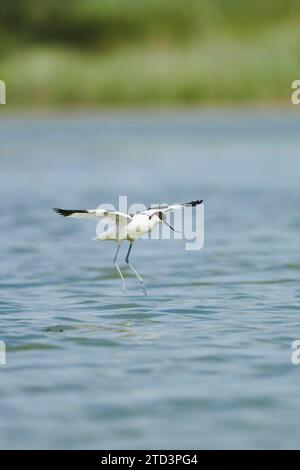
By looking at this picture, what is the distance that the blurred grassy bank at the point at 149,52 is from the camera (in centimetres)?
13850

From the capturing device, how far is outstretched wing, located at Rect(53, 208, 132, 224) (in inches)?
443

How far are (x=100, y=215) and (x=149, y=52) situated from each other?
508ft

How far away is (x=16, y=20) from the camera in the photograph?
174 metres

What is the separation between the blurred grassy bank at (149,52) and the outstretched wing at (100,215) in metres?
114

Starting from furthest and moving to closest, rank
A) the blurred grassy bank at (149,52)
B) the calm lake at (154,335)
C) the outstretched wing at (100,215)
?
the blurred grassy bank at (149,52)
the outstretched wing at (100,215)
the calm lake at (154,335)

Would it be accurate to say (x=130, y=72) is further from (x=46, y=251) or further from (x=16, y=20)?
(x=46, y=251)

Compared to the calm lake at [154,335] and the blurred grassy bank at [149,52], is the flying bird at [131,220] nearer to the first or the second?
the calm lake at [154,335]

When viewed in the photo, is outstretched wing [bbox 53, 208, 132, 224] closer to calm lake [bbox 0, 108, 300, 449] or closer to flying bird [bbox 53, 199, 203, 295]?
flying bird [bbox 53, 199, 203, 295]

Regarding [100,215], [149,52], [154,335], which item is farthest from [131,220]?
[149,52]

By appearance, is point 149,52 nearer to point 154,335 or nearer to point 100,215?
point 100,215

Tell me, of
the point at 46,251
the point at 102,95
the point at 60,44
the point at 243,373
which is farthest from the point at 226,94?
the point at 243,373

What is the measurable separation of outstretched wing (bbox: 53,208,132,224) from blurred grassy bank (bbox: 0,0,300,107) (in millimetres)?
114038

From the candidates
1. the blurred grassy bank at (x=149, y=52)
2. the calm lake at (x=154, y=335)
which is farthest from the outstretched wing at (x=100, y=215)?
the blurred grassy bank at (x=149, y=52)

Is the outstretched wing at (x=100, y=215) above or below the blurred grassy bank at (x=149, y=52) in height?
below
